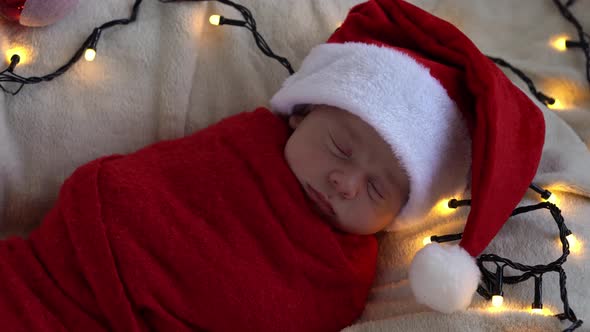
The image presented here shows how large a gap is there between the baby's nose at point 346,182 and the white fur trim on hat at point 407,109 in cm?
7

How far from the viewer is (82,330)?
897mm

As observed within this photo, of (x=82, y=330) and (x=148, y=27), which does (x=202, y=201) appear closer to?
(x=82, y=330)

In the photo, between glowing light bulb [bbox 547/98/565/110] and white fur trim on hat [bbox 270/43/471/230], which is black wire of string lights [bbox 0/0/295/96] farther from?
glowing light bulb [bbox 547/98/565/110]

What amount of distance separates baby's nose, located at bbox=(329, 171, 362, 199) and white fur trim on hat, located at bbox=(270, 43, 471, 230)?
0.23 ft

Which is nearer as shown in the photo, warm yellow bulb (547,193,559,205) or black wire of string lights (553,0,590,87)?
warm yellow bulb (547,193,559,205)

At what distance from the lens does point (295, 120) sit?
1.09 metres

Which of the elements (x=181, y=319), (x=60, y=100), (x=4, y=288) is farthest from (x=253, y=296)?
(x=60, y=100)

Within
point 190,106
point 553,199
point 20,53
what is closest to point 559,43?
point 553,199

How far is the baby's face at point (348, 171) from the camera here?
38.4 inches

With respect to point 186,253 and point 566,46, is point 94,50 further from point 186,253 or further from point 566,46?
point 566,46

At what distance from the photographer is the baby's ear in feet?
3.58

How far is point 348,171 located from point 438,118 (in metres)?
0.15

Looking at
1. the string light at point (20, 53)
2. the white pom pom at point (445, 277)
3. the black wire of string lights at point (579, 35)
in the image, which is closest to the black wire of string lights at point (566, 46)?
the black wire of string lights at point (579, 35)

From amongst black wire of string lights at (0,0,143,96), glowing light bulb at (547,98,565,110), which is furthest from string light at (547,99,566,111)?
black wire of string lights at (0,0,143,96)
